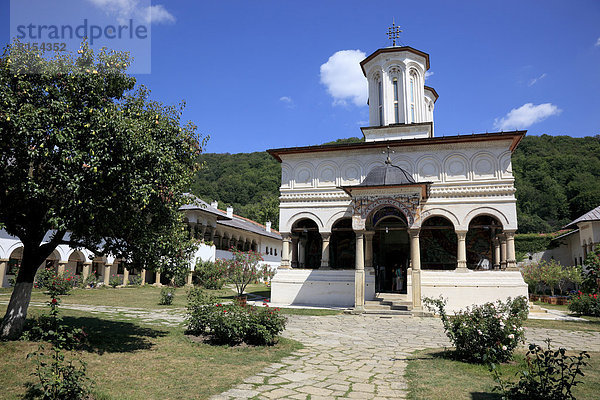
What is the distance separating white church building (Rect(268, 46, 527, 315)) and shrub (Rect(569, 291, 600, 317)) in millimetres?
2410

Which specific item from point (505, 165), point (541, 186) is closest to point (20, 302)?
point (505, 165)

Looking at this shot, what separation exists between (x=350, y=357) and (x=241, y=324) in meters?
2.16

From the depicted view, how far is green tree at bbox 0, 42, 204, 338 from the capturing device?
6023mm

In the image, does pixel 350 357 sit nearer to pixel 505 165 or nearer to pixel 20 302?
pixel 20 302

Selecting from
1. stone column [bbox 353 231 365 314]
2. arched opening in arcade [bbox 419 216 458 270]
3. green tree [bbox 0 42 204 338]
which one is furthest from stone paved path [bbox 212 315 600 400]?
arched opening in arcade [bbox 419 216 458 270]

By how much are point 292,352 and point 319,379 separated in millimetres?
1884

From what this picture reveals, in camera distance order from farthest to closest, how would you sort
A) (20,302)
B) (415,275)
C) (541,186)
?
1. (541,186)
2. (415,275)
3. (20,302)

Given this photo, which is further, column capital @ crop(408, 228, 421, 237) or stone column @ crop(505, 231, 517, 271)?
stone column @ crop(505, 231, 517, 271)

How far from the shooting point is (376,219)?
18.4 metres

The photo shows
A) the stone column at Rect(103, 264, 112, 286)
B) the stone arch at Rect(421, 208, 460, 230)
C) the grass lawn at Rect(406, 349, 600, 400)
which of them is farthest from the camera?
the stone column at Rect(103, 264, 112, 286)

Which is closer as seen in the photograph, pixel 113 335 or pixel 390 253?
pixel 113 335

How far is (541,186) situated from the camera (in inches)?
1784

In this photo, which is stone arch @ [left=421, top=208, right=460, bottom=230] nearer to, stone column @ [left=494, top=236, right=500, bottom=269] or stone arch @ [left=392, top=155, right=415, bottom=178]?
stone arch @ [left=392, top=155, right=415, bottom=178]

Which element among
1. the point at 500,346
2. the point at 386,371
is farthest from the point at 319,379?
the point at 500,346
